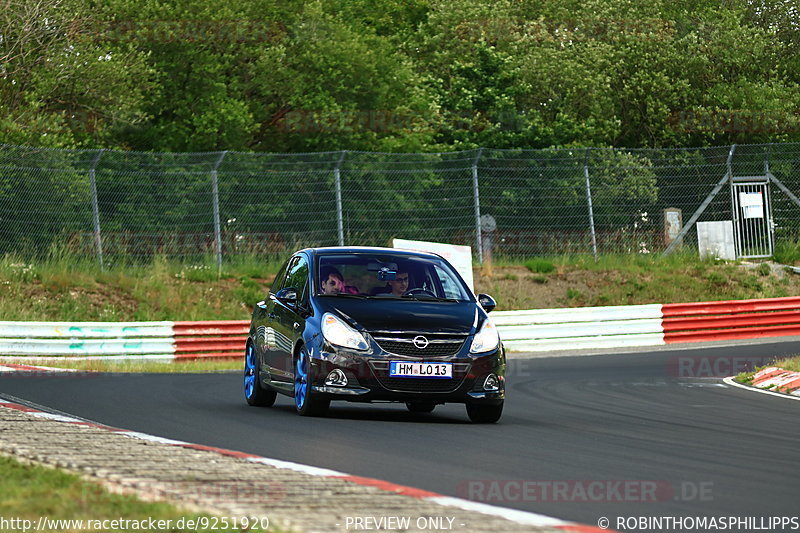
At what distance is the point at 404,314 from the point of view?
11.5 m

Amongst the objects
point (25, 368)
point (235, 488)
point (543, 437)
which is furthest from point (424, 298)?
point (25, 368)

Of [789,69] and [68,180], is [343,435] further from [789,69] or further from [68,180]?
[789,69]

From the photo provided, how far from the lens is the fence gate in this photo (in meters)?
30.0

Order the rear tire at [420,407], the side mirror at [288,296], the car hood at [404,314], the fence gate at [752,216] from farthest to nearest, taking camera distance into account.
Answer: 1. the fence gate at [752,216]
2. the rear tire at [420,407]
3. the side mirror at [288,296]
4. the car hood at [404,314]

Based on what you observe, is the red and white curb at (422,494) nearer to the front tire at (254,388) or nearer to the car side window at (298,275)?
the car side window at (298,275)

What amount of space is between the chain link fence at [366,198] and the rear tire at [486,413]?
48.3 feet

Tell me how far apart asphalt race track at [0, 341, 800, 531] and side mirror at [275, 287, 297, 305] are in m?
1.06

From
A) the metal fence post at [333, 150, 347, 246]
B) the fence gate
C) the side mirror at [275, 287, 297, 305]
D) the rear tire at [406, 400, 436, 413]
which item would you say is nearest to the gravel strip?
the side mirror at [275, 287, 297, 305]

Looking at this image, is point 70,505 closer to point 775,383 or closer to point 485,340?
point 485,340

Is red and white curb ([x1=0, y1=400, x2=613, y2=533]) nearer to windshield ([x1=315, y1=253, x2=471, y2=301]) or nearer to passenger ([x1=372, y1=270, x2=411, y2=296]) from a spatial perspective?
windshield ([x1=315, y1=253, x2=471, y2=301])

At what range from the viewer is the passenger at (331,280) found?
1221 cm

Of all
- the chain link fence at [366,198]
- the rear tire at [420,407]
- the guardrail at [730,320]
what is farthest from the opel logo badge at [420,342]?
the guardrail at [730,320]

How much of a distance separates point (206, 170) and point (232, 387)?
411 inches

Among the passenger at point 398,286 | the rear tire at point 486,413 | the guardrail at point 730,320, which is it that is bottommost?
the guardrail at point 730,320
